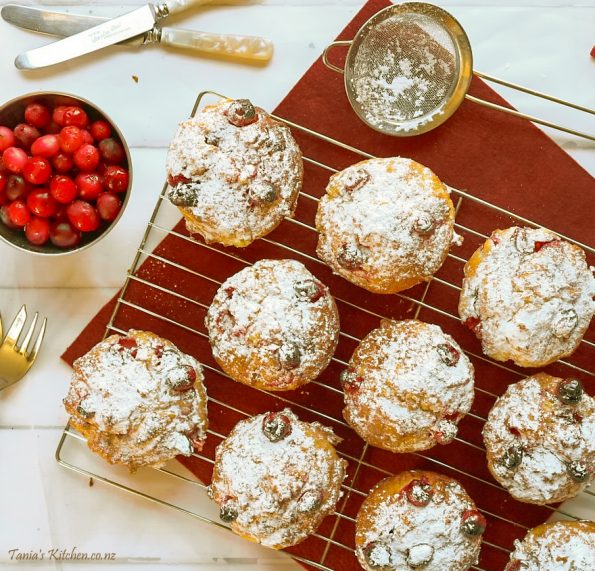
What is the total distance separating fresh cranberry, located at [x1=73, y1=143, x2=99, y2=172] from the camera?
299 cm

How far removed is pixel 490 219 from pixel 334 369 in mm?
927

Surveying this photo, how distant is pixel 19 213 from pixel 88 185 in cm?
29

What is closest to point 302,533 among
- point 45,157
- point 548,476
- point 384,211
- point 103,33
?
point 548,476

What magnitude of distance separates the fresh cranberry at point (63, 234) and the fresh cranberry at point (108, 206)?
0.14 meters

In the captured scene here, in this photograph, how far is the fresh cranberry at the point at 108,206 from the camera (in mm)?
3000

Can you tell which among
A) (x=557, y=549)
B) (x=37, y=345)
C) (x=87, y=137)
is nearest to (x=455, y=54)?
(x=87, y=137)

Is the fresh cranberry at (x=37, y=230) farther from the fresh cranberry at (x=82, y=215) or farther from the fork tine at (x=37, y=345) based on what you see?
the fork tine at (x=37, y=345)

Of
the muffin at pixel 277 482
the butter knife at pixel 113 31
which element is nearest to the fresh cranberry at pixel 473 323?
the muffin at pixel 277 482

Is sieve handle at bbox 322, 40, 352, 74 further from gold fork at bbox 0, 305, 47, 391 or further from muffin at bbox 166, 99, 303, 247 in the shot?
gold fork at bbox 0, 305, 47, 391

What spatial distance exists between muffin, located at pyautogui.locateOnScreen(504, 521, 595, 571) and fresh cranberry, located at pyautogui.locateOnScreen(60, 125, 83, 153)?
2.38 metres

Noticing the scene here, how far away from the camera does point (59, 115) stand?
9.97ft

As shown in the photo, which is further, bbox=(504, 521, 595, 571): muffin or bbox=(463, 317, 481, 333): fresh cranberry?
bbox=(463, 317, 481, 333): fresh cranberry

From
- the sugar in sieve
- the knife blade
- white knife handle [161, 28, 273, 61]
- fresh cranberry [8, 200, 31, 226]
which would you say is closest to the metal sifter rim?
the sugar in sieve

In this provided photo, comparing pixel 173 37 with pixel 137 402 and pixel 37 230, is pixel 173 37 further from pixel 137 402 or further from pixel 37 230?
pixel 137 402
